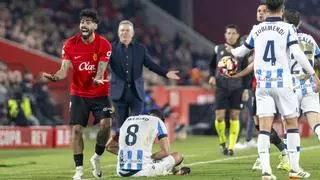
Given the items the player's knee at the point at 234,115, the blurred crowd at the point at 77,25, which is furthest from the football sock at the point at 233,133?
the blurred crowd at the point at 77,25

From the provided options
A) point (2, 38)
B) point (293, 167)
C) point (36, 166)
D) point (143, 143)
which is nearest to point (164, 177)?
point (143, 143)

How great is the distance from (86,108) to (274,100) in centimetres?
280

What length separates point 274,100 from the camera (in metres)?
11.5

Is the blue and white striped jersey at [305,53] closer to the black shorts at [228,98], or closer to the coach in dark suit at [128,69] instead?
the coach in dark suit at [128,69]

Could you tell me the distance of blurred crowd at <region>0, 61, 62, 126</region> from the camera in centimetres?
2369

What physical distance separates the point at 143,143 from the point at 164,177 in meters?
0.53

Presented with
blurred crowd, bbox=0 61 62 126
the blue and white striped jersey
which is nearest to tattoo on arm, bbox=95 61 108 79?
the blue and white striped jersey

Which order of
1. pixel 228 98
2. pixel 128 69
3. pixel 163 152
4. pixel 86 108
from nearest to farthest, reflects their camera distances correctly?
pixel 163 152, pixel 86 108, pixel 128 69, pixel 228 98

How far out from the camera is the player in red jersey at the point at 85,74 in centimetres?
1278

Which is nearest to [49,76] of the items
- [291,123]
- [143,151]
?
[143,151]

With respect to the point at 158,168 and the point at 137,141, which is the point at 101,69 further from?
the point at 158,168

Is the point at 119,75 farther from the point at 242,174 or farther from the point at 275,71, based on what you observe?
the point at 275,71

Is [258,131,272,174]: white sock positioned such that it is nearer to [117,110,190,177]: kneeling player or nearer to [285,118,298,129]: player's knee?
[285,118,298,129]: player's knee

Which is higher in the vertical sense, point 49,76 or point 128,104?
point 49,76
